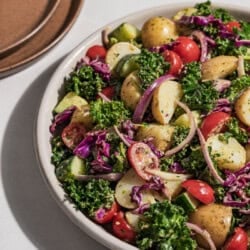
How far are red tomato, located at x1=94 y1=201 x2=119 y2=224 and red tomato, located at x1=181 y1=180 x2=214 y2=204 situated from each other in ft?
0.72

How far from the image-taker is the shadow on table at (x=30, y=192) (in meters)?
1.84

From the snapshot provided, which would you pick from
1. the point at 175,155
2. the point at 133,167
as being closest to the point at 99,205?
the point at 133,167

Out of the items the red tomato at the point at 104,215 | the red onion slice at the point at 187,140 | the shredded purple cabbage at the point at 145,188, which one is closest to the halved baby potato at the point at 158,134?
the red onion slice at the point at 187,140

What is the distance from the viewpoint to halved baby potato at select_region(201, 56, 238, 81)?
1.94 metres

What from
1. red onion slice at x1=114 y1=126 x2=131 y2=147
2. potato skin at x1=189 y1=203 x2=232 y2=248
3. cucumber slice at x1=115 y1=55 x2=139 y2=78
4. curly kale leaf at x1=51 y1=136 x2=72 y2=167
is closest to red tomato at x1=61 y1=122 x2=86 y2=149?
curly kale leaf at x1=51 y1=136 x2=72 y2=167

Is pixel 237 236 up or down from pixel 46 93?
down

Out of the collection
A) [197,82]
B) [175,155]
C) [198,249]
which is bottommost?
[198,249]

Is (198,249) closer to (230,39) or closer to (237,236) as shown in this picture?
(237,236)

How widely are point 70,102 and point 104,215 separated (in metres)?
0.46

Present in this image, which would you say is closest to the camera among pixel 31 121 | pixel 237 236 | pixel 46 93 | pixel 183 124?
pixel 237 236

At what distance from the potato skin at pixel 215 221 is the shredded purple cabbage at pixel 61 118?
56cm

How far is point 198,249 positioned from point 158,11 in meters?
0.97

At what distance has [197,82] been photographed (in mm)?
1899

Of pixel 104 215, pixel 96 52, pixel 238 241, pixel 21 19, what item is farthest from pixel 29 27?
pixel 238 241
